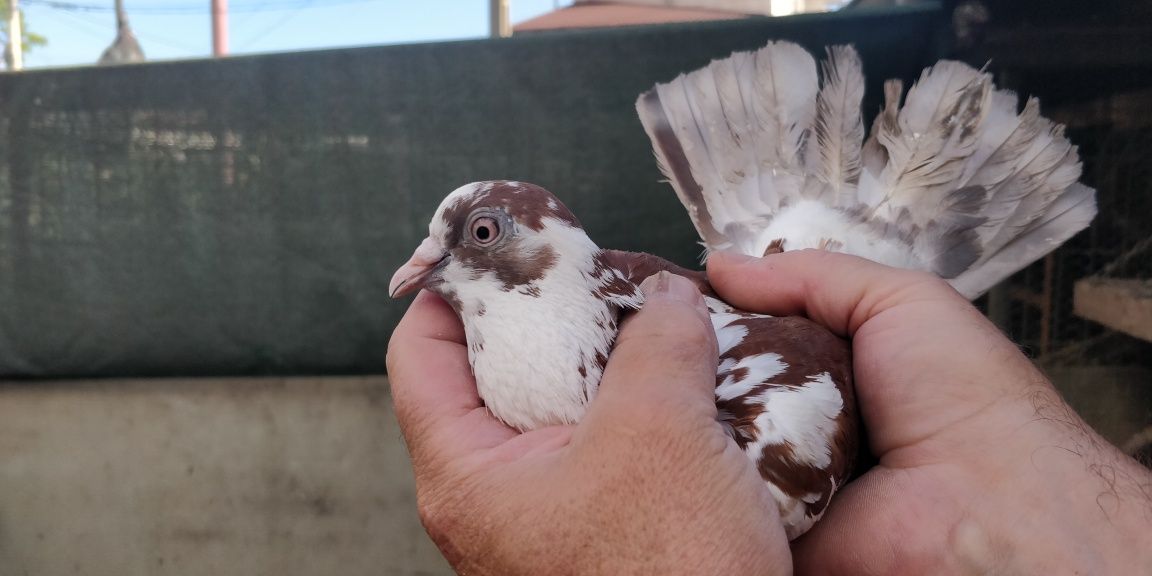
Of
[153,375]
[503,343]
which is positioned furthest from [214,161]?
[503,343]

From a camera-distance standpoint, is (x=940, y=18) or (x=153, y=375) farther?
(x=153, y=375)

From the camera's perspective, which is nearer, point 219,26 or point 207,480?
point 207,480

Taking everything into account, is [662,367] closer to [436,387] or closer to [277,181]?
[436,387]

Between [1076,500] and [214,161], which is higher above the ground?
[214,161]

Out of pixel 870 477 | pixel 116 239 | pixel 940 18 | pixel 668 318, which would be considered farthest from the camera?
pixel 116 239

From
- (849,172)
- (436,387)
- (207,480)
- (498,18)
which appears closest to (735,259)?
(849,172)

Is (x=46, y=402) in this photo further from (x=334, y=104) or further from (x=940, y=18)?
(x=940, y=18)

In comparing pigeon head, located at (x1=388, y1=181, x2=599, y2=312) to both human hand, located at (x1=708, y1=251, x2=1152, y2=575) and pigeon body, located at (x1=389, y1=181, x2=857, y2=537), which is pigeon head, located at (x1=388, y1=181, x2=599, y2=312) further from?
human hand, located at (x1=708, y1=251, x2=1152, y2=575)
